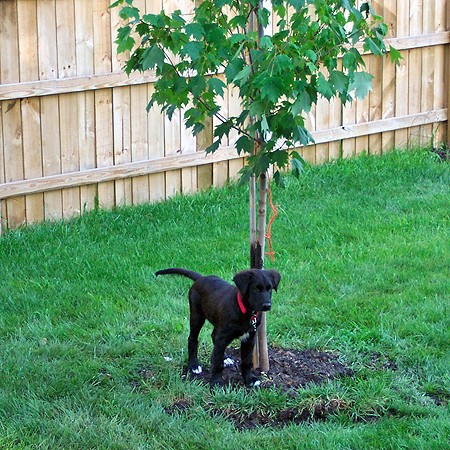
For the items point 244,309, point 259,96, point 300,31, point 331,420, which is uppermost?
point 300,31

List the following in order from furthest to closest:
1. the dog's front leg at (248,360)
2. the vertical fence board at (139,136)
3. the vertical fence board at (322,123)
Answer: the vertical fence board at (322,123) < the vertical fence board at (139,136) < the dog's front leg at (248,360)

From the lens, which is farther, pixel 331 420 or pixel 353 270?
pixel 353 270

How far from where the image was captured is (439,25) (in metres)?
11.1

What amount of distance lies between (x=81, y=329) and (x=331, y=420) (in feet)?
6.26

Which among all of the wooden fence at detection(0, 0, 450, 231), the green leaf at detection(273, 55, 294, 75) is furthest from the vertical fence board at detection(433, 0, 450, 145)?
the green leaf at detection(273, 55, 294, 75)

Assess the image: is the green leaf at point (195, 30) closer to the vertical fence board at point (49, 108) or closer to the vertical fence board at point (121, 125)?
the vertical fence board at point (49, 108)

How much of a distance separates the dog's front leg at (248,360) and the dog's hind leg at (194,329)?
0.33m

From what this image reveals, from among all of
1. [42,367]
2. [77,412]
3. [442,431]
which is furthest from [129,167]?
[442,431]

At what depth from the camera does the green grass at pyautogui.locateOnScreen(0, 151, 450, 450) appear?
16.1ft

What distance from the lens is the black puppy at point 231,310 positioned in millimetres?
4977

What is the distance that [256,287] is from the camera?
16.3 feet

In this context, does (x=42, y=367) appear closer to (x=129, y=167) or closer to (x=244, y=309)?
(x=244, y=309)

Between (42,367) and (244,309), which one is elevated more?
(244,309)

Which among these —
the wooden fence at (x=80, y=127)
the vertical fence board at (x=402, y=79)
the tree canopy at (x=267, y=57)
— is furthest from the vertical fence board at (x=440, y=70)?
Answer: the tree canopy at (x=267, y=57)
